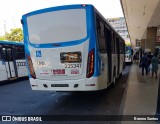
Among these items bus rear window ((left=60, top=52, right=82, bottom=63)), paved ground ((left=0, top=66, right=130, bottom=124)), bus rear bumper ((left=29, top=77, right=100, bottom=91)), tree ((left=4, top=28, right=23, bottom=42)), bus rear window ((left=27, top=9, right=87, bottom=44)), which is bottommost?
paved ground ((left=0, top=66, right=130, bottom=124))

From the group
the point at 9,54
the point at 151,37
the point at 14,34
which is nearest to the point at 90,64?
the point at 9,54

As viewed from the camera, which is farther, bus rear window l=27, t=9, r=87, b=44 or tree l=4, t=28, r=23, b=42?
tree l=4, t=28, r=23, b=42

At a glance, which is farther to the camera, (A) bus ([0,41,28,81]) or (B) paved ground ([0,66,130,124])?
(A) bus ([0,41,28,81])

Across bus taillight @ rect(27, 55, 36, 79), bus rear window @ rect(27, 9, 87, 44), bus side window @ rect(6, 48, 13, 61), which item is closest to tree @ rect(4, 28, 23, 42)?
bus side window @ rect(6, 48, 13, 61)

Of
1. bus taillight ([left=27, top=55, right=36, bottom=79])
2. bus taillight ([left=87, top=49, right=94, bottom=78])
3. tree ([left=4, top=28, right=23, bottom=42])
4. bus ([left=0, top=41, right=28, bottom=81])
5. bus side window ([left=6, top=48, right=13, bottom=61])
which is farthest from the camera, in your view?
tree ([left=4, top=28, right=23, bottom=42])

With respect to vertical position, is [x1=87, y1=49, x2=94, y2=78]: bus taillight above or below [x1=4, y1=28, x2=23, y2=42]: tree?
below

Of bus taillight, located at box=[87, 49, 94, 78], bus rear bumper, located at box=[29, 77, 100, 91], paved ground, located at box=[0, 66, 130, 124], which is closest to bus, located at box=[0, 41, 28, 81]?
paved ground, located at box=[0, 66, 130, 124]

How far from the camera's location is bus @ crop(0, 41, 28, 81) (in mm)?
14414

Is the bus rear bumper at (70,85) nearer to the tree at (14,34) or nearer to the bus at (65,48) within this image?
the bus at (65,48)

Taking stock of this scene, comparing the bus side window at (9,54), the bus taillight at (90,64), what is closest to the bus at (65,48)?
the bus taillight at (90,64)

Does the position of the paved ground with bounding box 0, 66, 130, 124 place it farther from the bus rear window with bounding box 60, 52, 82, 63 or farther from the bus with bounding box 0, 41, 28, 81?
the bus with bounding box 0, 41, 28, 81

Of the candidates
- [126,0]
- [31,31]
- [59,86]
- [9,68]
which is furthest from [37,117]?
[126,0]

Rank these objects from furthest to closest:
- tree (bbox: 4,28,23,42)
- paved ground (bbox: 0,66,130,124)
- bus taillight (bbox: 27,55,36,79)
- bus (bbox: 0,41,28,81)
Answer: tree (bbox: 4,28,23,42) → bus (bbox: 0,41,28,81) → bus taillight (bbox: 27,55,36,79) → paved ground (bbox: 0,66,130,124)

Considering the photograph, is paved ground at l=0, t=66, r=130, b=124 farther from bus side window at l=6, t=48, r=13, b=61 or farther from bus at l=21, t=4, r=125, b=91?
bus side window at l=6, t=48, r=13, b=61
